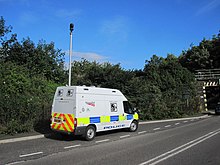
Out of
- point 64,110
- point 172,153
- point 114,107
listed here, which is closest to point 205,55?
point 114,107

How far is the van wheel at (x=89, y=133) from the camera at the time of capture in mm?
10855

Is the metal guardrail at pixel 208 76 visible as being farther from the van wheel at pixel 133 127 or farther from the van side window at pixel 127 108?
the van side window at pixel 127 108

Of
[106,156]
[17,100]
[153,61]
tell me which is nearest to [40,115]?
[17,100]

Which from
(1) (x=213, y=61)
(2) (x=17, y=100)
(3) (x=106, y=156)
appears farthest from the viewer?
(1) (x=213, y=61)

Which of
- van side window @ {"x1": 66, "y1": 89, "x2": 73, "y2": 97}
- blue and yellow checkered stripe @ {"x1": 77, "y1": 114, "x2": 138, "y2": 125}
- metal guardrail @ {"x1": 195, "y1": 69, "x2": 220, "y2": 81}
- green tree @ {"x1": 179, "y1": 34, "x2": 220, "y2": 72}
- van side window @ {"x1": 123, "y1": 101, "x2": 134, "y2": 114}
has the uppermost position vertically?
green tree @ {"x1": 179, "y1": 34, "x2": 220, "y2": 72}

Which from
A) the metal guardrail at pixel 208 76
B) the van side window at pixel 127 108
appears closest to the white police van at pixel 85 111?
the van side window at pixel 127 108

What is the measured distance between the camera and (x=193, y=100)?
98.8 feet

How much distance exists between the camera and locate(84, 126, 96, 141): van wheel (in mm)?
10855

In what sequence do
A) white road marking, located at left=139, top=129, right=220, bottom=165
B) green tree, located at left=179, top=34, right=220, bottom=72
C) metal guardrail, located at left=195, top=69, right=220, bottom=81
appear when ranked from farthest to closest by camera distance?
green tree, located at left=179, top=34, right=220, bottom=72 → metal guardrail, located at left=195, top=69, right=220, bottom=81 → white road marking, located at left=139, top=129, right=220, bottom=165

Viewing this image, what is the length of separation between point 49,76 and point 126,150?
15259 millimetres

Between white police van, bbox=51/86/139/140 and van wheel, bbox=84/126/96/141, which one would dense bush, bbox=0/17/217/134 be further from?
van wheel, bbox=84/126/96/141

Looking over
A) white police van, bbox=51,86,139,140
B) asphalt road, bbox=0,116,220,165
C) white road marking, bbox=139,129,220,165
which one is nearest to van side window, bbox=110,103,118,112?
white police van, bbox=51,86,139,140

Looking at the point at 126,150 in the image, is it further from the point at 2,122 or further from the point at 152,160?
the point at 2,122

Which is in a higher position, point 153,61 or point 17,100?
point 153,61
